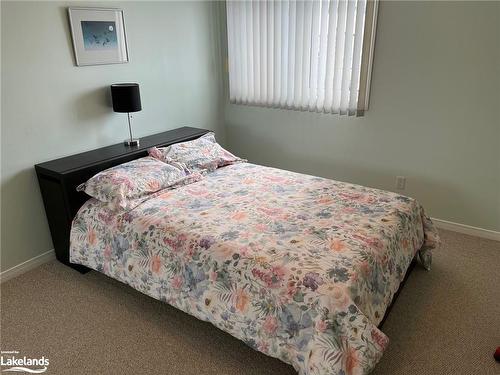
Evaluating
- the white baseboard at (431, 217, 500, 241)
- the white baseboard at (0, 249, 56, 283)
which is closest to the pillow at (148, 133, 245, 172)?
the white baseboard at (0, 249, 56, 283)

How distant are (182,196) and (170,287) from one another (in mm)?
660

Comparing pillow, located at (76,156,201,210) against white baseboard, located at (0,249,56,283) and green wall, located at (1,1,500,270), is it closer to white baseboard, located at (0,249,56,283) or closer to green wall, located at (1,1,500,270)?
green wall, located at (1,1,500,270)

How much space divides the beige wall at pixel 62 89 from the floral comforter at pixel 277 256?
0.44 m

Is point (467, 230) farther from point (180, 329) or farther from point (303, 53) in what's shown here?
point (180, 329)

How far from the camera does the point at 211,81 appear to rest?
3771 mm

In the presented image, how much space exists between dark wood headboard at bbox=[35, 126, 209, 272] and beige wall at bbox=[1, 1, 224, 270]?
9cm

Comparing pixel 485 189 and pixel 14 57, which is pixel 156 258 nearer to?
pixel 14 57

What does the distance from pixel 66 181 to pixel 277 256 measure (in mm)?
1495

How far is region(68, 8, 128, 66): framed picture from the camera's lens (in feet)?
8.53

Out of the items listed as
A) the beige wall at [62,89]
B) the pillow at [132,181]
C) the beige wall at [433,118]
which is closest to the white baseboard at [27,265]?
the beige wall at [62,89]

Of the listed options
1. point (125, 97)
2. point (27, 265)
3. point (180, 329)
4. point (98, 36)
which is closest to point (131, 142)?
point (125, 97)

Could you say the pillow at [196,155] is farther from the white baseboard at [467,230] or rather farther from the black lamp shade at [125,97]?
the white baseboard at [467,230]

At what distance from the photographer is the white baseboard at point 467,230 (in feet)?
9.52

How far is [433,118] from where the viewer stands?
113 inches
